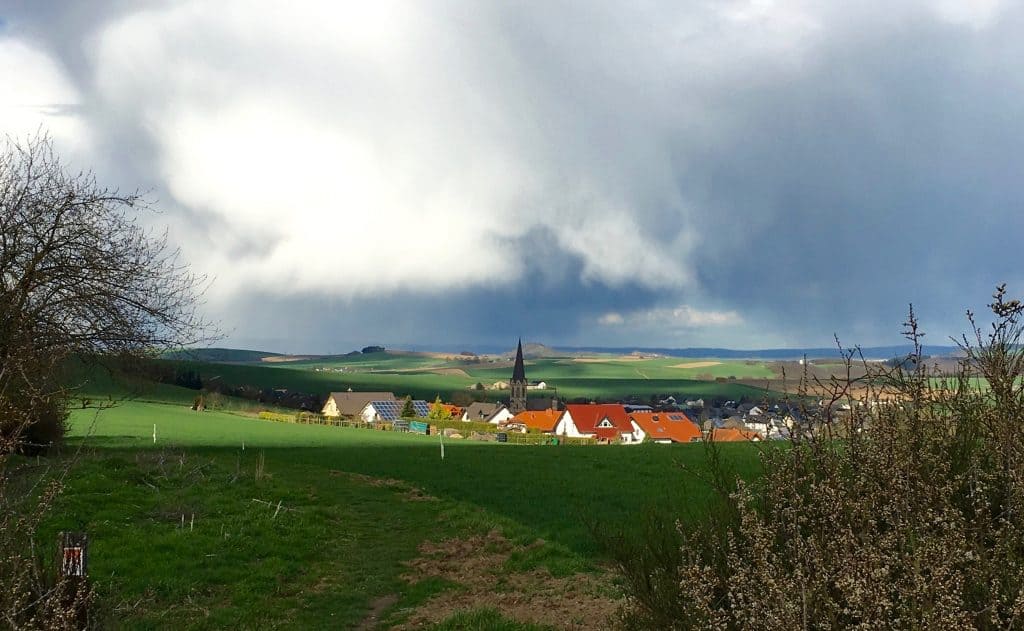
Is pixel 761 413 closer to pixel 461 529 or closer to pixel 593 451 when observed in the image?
pixel 461 529

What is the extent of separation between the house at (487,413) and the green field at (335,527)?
3244 inches

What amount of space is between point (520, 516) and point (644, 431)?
7040cm

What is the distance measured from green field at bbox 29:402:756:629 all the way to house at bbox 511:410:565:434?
214 ft

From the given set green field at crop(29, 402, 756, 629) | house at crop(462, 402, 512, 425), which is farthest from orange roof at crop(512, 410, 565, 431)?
green field at crop(29, 402, 756, 629)

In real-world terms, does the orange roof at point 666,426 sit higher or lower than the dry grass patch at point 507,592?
lower

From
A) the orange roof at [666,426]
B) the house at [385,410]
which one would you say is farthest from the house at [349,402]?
the orange roof at [666,426]

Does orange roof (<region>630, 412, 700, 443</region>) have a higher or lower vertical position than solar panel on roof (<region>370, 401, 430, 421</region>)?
lower

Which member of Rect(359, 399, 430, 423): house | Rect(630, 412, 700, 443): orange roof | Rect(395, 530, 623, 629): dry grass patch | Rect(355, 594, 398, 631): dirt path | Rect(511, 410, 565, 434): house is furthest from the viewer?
Rect(359, 399, 430, 423): house

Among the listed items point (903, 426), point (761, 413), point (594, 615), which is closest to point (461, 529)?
point (594, 615)

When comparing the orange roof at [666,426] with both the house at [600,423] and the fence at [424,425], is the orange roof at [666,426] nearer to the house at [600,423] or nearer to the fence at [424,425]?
the house at [600,423]

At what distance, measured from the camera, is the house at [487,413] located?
11128 cm

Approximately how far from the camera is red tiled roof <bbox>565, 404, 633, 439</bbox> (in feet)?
283

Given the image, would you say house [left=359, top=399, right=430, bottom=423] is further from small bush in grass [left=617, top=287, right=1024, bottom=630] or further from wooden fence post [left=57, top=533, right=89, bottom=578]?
small bush in grass [left=617, top=287, right=1024, bottom=630]

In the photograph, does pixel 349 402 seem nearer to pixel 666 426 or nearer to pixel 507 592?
pixel 666 426
